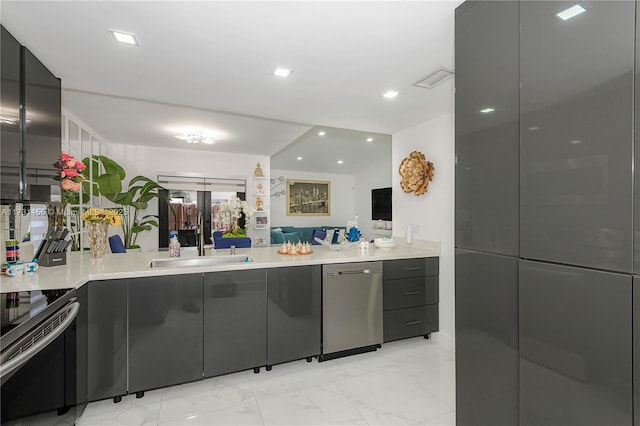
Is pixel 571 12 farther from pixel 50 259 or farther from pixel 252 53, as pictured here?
pixel 50 259

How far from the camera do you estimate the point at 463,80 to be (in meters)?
1.52

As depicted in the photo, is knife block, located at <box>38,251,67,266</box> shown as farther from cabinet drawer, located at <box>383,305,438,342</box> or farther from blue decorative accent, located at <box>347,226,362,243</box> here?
blue decorative accent, located at <box>347,226,362,243</box>

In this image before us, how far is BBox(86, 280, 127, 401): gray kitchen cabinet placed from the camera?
1.99 meters

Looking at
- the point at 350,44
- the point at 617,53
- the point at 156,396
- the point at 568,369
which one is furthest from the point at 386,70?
the point at 156,396

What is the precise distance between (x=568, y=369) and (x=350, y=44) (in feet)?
6.22

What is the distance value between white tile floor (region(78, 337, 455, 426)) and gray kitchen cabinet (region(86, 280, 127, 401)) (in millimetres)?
171

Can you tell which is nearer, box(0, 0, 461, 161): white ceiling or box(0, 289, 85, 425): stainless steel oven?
box(0, 289, 85, 425): stainless steel oven

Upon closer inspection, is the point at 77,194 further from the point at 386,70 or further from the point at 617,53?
the point at 617,53

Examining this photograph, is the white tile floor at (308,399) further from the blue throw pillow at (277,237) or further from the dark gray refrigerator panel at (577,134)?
the blue throw pillow at (277,237)

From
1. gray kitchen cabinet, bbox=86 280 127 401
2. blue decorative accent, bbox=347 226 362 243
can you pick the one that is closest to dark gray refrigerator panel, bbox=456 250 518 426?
gray kitchen cabinet, bbox=86 280 127 401

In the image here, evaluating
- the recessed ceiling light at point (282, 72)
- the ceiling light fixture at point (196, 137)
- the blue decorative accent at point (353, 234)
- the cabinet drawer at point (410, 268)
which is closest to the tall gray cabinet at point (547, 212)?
the recessed ceiling light at point (282, 72)

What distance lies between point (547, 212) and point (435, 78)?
4.96 ft

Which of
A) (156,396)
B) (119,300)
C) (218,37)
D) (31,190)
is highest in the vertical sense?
(218,37)

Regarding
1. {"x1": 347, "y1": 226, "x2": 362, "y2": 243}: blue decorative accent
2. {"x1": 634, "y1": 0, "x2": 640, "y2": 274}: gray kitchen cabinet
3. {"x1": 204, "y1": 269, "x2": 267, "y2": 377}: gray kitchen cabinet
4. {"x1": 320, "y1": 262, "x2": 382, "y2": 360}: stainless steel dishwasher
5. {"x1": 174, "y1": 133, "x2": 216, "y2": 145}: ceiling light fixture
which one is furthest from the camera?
{"x1": 174, "y1": 133, "x2": 216, "y2": 145}: ceiling light fixture
